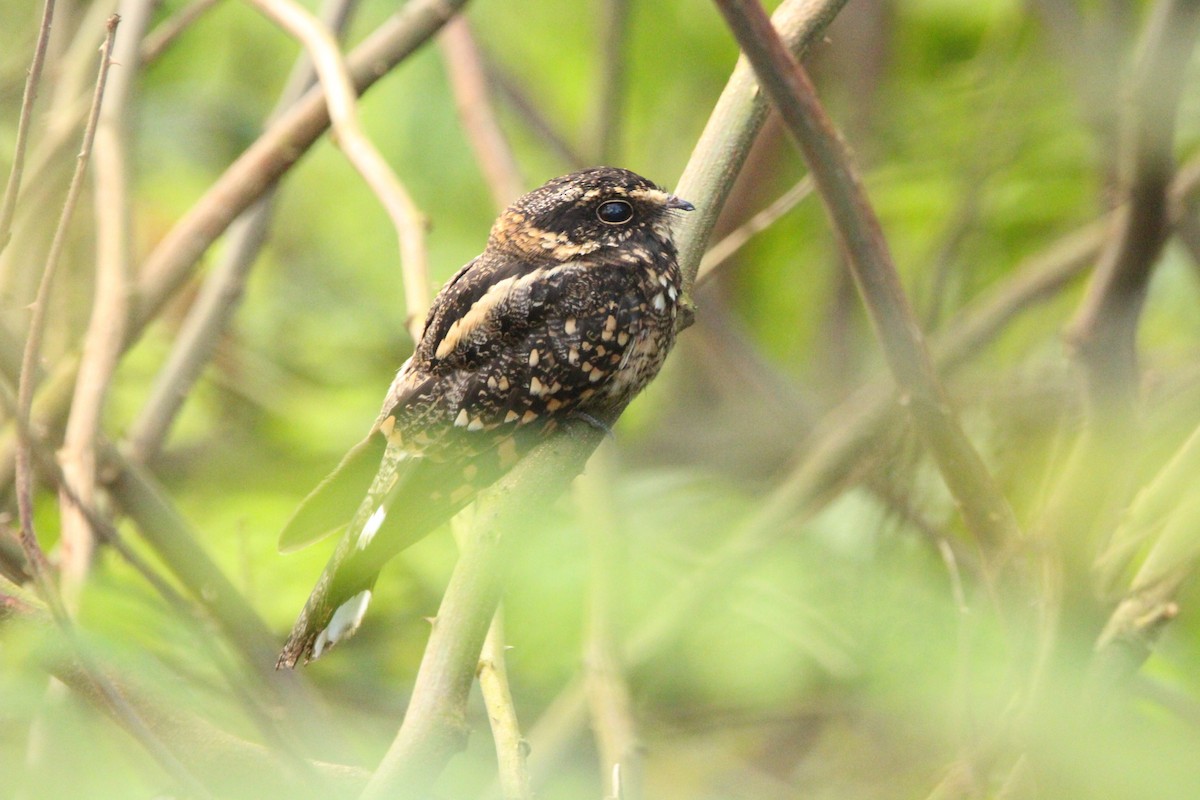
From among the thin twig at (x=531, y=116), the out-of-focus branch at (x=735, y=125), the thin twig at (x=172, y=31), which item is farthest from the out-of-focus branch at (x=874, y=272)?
the thin twig at (x=172, y=31)

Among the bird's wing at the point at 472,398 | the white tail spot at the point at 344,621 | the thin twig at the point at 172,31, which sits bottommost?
the white tail spot at the point at 344,621

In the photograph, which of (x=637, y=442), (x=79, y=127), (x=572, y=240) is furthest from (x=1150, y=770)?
(x=79, y=127)

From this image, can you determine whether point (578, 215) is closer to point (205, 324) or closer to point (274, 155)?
point (274, 155)

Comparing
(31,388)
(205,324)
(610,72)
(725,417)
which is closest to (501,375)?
(31,388)

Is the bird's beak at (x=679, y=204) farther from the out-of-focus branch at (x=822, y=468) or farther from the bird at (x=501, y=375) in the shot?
the out-of-focus branch at (x=822, y=468)

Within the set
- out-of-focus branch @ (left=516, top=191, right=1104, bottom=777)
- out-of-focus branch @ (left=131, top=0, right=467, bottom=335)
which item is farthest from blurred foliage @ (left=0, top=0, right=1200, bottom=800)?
out-of-focus branch @ (left=131, top=0, right=467, bottom=335)

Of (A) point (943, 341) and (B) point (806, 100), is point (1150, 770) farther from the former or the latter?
(A) point (943, 341)

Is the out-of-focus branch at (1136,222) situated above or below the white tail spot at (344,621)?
above
